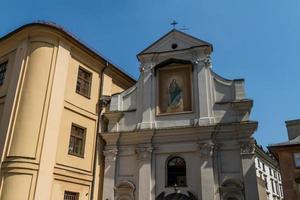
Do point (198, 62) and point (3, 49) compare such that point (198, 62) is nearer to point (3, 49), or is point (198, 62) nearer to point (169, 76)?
point (169, 76)

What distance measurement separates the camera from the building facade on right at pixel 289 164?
2473 cm

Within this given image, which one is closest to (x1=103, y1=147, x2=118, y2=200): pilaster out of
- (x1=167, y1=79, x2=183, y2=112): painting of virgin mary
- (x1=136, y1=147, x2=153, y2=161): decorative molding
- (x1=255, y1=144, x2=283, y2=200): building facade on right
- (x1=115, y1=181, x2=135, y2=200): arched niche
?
(x1=115, y1=181, x2=135, y2=200): arched niche

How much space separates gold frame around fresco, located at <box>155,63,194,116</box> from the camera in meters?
17.8

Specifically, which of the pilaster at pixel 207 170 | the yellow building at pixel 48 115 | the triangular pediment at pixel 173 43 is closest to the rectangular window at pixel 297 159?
the pilaster at pixel 207 170

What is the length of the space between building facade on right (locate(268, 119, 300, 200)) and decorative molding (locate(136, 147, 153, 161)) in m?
13.6

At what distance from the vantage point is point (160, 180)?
1630 cm

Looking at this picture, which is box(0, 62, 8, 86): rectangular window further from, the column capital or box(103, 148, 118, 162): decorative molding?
the column capital

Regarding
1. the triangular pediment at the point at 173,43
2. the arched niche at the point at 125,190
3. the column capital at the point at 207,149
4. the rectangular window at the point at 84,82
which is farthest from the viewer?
the triangular pediment at the point at 173,43

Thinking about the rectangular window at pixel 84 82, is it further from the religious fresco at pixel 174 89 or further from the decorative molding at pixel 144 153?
the decorative molding at pixel 144 153

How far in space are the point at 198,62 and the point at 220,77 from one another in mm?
1565

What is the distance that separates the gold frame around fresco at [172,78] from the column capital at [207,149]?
2210mm

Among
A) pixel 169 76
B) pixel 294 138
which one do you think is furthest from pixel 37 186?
pixel 294 138

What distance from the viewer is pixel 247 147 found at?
51.2 feet

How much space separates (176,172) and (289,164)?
13.7m
